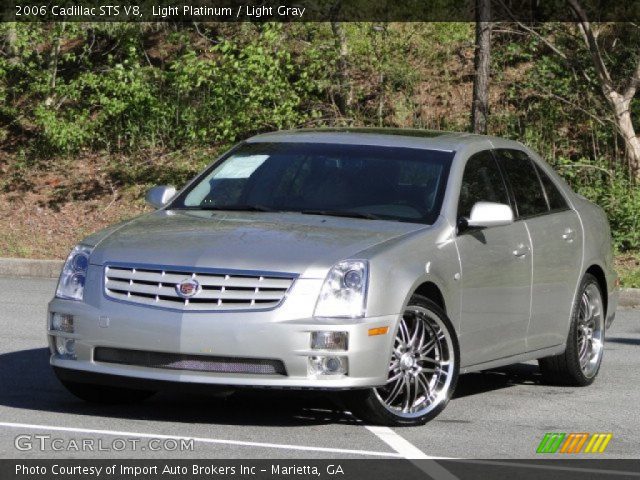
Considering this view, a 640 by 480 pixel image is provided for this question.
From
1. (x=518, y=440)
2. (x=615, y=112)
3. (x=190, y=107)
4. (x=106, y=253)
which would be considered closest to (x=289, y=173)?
(x=106, y=253)

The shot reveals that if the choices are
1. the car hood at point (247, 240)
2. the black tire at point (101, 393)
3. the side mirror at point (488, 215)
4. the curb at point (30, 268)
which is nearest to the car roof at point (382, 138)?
the side mirror at point (488, 215)

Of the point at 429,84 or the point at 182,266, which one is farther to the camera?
the point at 429,84

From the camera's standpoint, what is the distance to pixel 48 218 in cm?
1981

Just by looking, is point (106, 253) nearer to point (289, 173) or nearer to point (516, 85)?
point (289, 173)

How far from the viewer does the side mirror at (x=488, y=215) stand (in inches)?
328

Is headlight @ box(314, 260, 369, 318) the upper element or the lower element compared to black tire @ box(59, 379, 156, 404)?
upper

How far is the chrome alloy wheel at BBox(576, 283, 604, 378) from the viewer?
982 cm

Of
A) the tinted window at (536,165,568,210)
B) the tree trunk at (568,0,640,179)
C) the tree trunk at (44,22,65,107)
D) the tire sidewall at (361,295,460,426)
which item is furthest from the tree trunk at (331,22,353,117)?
the tire sidewall at (361,295,460,426)

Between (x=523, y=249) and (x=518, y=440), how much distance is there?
5.56 feet

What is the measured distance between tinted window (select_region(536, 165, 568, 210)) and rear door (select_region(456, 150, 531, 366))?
0.66 m

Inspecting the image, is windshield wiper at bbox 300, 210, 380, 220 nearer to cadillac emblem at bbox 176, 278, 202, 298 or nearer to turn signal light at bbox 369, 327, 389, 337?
turn signal light at bbox 369, 327, 389, 337

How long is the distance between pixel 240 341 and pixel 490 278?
1.94m

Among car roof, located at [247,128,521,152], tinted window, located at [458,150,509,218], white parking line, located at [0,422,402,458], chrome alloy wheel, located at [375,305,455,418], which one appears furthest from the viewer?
car roof, located at [247,128,521,152]

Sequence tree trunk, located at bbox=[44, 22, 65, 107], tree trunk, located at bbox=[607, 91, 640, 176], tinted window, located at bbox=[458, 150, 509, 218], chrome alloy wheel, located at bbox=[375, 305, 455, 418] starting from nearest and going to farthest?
chrome alloy wheel, located at bbox=[375, 305, 455, 418] → tinted window, located at bbox=[458, 150, 509, 218] → tree trunk, located at bbox=[607, 91, 640, 176] → tree trunk, located at bbox=[44, 22, 65, 107]
